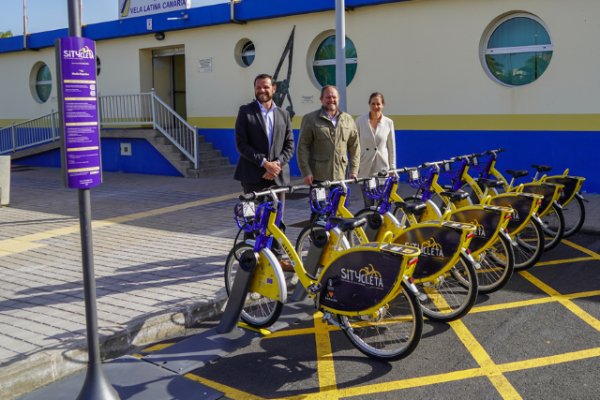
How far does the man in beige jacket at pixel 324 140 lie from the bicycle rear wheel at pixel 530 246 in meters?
1.91

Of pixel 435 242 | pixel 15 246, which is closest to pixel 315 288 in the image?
pixel 435 242

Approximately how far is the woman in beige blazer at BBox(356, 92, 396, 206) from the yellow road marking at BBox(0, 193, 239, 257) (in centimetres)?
397

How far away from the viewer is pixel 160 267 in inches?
246

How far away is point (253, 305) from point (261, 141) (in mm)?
1603

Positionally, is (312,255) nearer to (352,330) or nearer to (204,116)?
(352,330)

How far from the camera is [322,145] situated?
6129 mm

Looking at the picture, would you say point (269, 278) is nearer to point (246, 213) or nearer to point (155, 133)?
point (246, 213)

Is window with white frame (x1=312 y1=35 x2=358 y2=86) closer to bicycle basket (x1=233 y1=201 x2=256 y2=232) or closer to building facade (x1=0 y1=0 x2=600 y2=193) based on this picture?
building facade (x1=0 y1=0 x2=600 y2=193)

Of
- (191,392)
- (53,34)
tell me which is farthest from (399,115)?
(53,34)

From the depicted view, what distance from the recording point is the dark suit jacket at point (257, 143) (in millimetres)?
5648

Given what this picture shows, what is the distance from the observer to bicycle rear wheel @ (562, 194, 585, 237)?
297 inches

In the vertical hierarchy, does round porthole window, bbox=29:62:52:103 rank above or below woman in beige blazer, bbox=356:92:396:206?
above

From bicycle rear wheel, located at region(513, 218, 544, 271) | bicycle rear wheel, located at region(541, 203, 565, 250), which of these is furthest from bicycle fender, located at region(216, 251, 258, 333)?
bicycle rear wheel, located at region(541, 203, 565, 250)

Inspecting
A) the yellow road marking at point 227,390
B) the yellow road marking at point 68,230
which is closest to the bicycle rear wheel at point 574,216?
the yellow road marking at point 227,390
